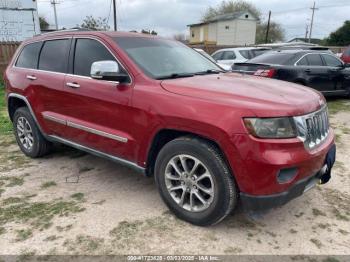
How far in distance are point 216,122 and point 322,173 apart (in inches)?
48.3

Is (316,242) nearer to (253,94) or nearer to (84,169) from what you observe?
(253,94)

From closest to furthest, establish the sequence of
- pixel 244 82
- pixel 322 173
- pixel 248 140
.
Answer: pixel 248 140 < pixel 322 173 < pixel 244 82

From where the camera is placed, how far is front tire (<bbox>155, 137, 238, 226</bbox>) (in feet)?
9.82

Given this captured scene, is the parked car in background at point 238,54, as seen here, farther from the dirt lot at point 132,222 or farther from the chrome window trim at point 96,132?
the chrome window trim at point 96,132

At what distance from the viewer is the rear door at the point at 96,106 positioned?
3.64m

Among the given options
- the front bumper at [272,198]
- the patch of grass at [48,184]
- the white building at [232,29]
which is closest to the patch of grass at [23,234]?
the patch of grass at [48,184]

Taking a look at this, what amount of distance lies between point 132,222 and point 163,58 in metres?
1.81

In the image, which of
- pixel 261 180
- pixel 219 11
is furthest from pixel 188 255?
pixel 219 11

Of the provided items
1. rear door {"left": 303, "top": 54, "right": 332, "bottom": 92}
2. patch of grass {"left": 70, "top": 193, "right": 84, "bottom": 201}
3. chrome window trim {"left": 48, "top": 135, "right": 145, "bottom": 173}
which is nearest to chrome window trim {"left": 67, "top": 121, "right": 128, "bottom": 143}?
chrome window trim {"left": 48, "top": 135, "right": 145, "bottom": 173}

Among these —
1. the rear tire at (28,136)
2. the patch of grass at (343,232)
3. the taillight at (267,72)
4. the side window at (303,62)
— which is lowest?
the patch of grass at (343,232)

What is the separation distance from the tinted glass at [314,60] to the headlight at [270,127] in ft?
22.9

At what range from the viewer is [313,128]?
3133 millimetres

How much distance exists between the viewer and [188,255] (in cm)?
290

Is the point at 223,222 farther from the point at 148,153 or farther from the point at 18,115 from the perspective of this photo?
the point at 18,115
